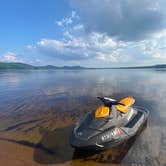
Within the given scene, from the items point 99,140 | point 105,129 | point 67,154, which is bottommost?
point 67,154

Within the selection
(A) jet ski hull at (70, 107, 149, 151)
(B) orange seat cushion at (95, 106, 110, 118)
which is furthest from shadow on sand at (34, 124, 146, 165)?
(B) orange seat cushion at (95, 106, 110, 118)

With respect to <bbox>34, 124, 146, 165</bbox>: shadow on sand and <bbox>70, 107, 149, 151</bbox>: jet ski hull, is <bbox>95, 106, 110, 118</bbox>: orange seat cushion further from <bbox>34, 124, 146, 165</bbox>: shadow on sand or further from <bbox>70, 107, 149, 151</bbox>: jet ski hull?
<bbox>34, 124, 146, 165</bbox>: shadow on sand

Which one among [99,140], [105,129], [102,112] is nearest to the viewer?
[99,140]

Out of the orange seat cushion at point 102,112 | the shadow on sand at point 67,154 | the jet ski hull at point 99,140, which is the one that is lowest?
the shadow on sand at point 67,154

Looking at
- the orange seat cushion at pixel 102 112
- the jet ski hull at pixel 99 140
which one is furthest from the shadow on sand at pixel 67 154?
the orange seat cushion at pixel 102 112

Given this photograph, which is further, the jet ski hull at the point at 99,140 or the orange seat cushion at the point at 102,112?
the orange seat cushion at the point at 102,112

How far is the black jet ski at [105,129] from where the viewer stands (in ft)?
17.0

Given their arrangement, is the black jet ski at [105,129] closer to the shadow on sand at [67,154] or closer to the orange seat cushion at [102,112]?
the orange seat cushion at [102,112]

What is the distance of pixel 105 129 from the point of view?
5.53 metres

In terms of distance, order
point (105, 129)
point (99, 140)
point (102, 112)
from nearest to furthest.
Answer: point (99, 140) → point (105, 129) → point (102, 112)

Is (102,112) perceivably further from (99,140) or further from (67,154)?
(67,154)

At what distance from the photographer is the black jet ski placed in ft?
17.0

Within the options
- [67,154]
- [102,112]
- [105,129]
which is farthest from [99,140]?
[67,154]

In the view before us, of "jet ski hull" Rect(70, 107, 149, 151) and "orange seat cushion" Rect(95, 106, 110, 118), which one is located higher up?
"orange seat cushion" Rect(95, 106, 110, 118)
